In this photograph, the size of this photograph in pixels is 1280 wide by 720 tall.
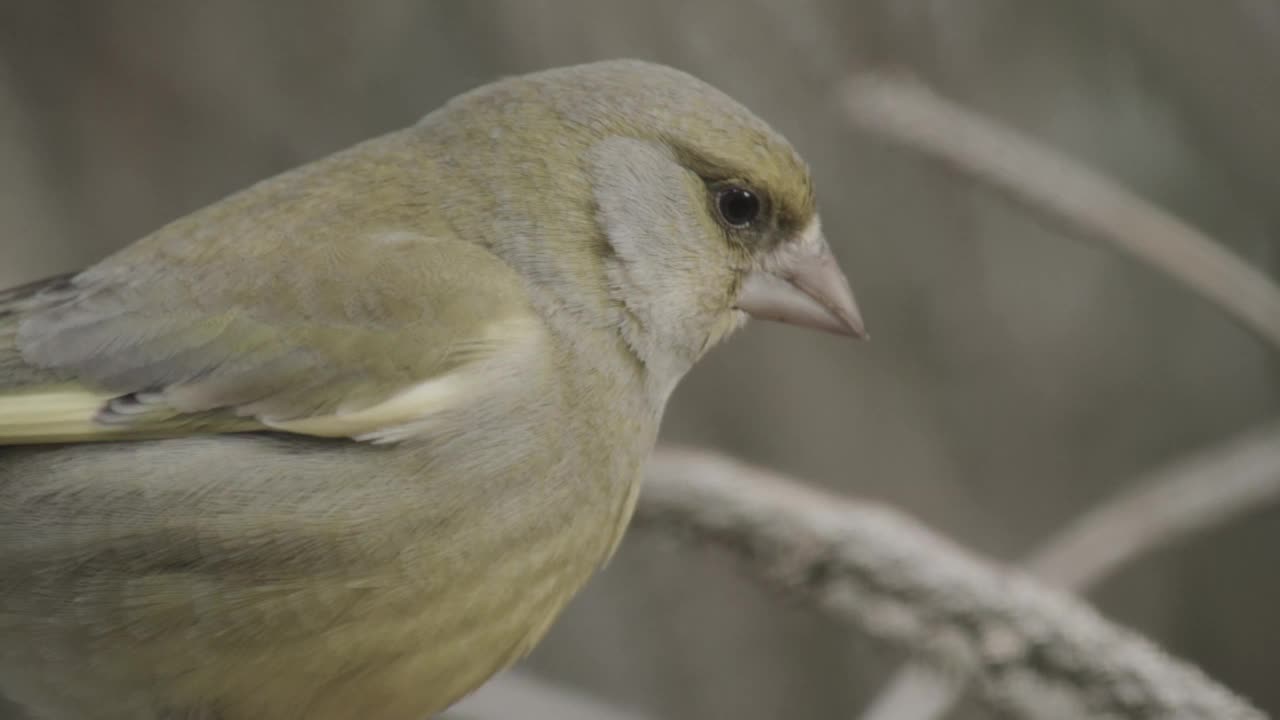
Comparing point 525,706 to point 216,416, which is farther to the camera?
point 525,706

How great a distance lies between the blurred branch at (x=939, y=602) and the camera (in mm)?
2119

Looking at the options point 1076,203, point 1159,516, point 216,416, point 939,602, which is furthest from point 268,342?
point 1159,516

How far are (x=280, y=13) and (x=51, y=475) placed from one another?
2.36 metres

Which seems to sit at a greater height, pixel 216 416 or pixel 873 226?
pixel 873 226

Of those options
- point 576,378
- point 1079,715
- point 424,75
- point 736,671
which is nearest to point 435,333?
point 576,378

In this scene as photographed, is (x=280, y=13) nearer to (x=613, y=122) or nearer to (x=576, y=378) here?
(x=613, y=122)

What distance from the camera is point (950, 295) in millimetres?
4984

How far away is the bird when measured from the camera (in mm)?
2379

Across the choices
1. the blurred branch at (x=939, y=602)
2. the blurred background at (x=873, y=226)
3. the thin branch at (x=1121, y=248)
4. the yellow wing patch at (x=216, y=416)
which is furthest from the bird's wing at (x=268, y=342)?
the blurred background at (x=873, y=226)

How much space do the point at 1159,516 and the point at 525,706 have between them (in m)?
1.18

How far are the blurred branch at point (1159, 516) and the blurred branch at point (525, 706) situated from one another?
1.55 feet

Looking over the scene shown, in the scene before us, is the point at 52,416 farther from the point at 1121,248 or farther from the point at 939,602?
the point at 1121,248

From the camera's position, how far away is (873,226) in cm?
485

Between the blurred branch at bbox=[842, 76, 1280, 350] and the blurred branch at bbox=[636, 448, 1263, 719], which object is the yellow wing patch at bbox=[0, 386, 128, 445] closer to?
the blurred branch at bbox=[636, 448, 1263, 719]
